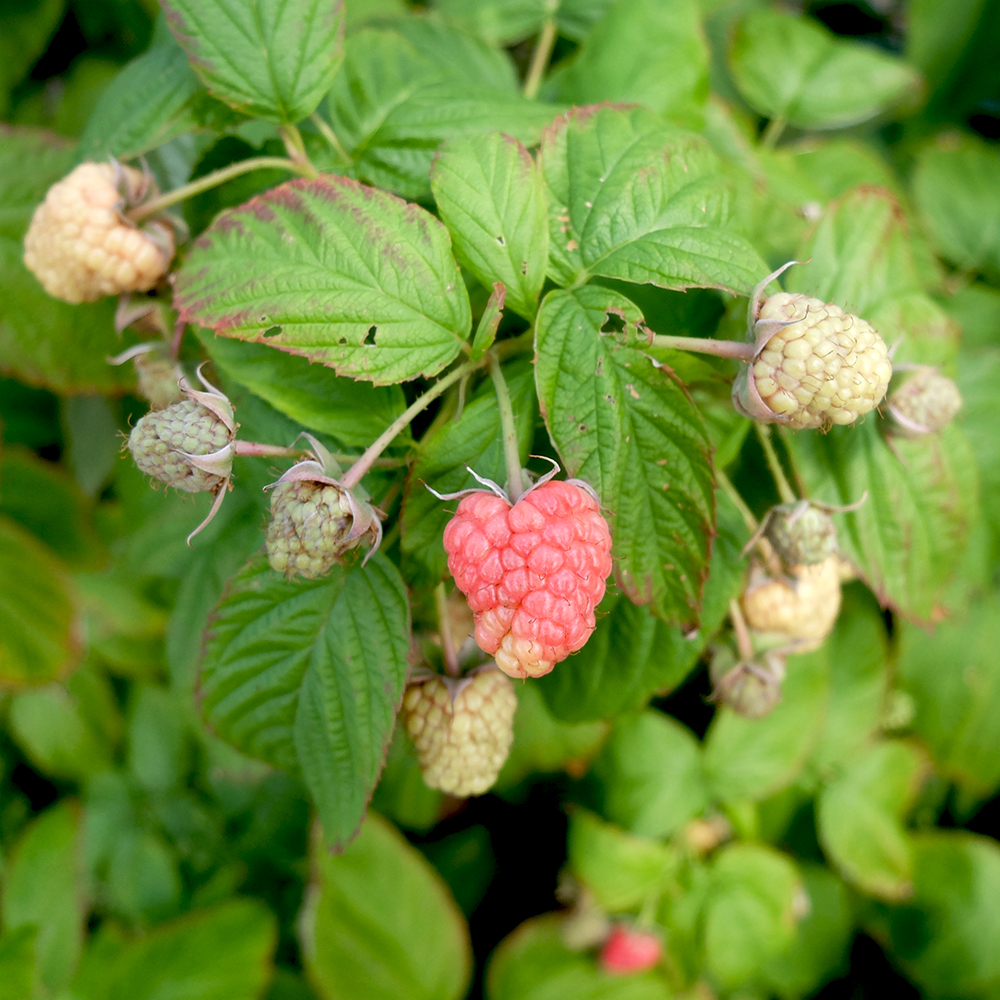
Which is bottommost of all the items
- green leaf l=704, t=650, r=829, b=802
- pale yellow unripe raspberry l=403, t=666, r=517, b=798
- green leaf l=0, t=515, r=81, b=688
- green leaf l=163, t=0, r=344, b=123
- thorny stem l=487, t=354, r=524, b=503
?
green leaf l=704, t=650, r=829, b=802

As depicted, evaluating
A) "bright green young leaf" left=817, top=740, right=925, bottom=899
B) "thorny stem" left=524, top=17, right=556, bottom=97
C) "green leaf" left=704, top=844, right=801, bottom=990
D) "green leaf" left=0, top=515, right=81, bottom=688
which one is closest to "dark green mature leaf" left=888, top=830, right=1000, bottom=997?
"bright green young leaf" left=817, top=740, right=925, bottom=899

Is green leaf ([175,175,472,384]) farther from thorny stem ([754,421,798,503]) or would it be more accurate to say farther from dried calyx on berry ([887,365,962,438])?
dried calyx on berry ([887,365,962,438])

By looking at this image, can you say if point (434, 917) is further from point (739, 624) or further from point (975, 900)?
point (975, 900)

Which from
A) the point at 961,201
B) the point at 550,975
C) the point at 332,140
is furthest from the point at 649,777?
the point at 961,201

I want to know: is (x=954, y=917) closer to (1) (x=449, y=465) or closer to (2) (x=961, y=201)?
(2) (x=961, y=201)

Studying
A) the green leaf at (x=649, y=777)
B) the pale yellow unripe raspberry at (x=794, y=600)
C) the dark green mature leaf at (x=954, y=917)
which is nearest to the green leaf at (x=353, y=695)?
the pale yellow unripe raspberry at (x=794, y=600)

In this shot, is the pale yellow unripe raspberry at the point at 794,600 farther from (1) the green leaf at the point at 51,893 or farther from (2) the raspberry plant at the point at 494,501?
(1) the green leaf at the point at 51,893
